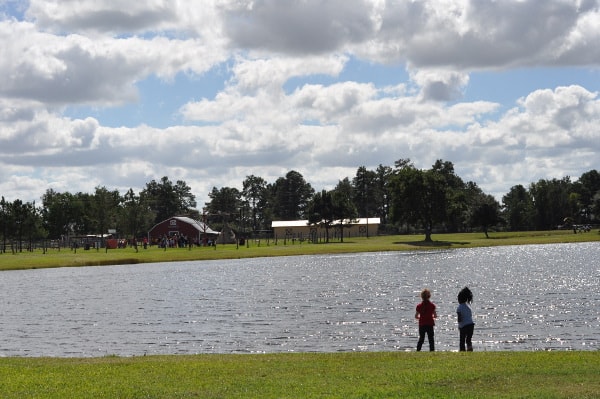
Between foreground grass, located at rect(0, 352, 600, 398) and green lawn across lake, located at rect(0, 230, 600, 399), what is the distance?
22 millimetres

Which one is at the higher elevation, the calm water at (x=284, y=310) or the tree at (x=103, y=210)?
the tree at (x=103, y=210)

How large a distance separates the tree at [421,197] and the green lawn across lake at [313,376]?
122 metres

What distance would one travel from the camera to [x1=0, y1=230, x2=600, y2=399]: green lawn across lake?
1836 cm

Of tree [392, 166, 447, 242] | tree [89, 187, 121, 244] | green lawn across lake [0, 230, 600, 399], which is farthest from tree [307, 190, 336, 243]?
green lawn across lake [0, 230, 600, 399]

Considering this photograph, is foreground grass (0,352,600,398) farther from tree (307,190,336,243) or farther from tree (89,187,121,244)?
tree (89,187,121,244)

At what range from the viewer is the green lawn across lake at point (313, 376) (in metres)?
18.4

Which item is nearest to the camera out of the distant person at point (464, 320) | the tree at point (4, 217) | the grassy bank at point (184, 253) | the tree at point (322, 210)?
the distant person at point (464, 320)

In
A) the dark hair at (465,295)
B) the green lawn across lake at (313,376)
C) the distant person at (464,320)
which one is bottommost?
the green lawn across lake at (313,376)

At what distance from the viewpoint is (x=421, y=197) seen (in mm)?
147500

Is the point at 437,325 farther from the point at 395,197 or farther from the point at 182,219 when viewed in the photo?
the point at 182,219

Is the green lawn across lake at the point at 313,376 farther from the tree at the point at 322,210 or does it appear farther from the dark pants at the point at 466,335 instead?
the tree at the point at 322,210

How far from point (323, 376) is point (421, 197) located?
12860cm

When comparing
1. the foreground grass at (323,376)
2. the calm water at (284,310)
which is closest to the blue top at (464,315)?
the foreground grass at (323,376)

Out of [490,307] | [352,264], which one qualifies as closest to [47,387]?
[490,307]
